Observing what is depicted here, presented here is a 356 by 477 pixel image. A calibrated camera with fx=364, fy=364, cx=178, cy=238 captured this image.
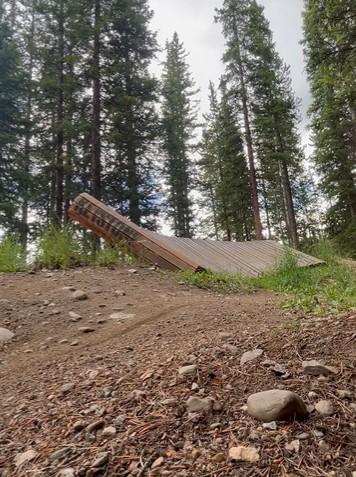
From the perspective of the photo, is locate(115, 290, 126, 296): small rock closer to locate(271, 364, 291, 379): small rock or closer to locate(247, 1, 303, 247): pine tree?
locate(271, 364, 291, 379): small rock

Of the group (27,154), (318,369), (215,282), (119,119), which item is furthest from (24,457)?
(27,154)

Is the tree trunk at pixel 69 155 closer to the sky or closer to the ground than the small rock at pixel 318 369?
closer to the sky

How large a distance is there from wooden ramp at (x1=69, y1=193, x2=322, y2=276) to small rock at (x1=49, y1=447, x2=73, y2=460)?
464 centimetres

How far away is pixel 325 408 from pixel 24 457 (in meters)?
1.38

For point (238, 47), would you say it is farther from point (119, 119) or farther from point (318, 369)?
point (318, 369)

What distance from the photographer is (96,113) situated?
1515cm

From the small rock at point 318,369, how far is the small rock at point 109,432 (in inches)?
41.5

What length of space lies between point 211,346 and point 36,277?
11.8 feet

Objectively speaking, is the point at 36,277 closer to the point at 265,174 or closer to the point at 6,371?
the point at 6,371

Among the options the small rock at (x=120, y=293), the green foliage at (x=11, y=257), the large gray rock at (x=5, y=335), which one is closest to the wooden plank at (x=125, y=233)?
the green foliage at (x=11, y=257)

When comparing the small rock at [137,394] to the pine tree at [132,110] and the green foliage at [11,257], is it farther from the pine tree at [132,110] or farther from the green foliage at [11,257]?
the pine tree at [132,110]

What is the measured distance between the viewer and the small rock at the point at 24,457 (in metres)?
1.61

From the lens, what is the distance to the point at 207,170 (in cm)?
2988

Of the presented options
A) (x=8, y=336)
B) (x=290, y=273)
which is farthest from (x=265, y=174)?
(x=8, y=336)
